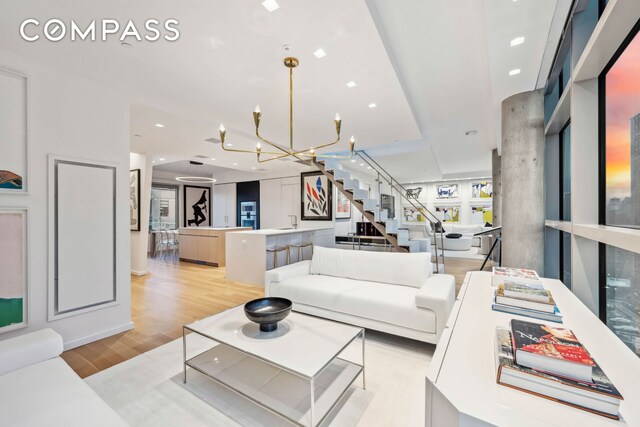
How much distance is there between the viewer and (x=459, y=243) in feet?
29.0

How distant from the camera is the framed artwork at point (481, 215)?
10900 mm

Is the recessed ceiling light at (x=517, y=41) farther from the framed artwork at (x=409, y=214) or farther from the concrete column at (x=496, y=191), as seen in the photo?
the framed artwork at (x=409, y=214)

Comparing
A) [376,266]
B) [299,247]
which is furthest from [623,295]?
[299,247]

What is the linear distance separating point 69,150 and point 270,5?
7.99 ft

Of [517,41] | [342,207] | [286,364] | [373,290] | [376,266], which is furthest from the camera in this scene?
[342,207]

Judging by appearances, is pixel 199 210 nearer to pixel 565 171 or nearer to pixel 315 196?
pixel 315 196

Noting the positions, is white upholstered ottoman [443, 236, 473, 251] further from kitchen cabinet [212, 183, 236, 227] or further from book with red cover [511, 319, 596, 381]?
book with red cover [511, 319, 596, 381]

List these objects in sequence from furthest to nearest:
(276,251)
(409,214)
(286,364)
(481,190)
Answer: (409,214) < (481,190) < (276,251) < (286,364)

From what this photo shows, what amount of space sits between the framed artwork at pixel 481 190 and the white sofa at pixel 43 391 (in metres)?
12.4

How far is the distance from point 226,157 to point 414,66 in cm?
501

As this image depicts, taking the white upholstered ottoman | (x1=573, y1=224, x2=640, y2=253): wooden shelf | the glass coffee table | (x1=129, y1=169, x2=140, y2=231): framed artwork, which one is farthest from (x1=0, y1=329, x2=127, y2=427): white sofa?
the white upholstered ottoman

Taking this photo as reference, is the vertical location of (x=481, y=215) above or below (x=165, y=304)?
above

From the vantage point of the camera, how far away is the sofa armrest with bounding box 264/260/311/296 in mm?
3496

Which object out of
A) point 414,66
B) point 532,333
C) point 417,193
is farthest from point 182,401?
point 417,193
